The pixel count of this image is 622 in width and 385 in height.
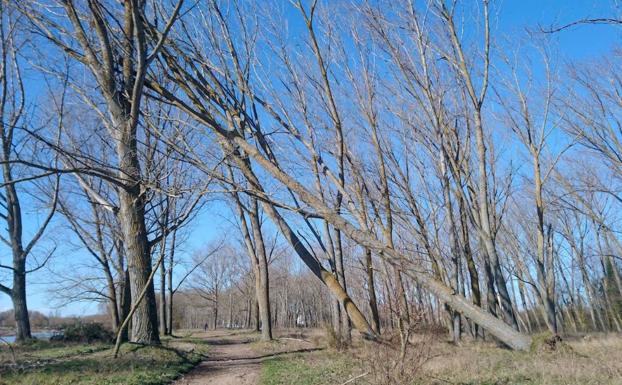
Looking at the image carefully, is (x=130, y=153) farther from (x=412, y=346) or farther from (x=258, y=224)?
(x=258, y=224)

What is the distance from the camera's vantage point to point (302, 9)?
320 inches

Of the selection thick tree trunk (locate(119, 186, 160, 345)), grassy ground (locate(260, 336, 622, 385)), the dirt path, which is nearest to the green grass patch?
grassy ground (locate(260, 336, 622, 385))

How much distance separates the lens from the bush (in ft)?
50.4

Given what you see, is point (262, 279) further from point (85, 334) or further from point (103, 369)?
point (103, 369)

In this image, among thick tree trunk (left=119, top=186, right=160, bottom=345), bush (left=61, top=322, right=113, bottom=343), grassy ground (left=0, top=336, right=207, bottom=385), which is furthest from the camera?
bush (left=61, top=322, right=113, bottom=343)

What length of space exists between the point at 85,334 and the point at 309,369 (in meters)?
10.6

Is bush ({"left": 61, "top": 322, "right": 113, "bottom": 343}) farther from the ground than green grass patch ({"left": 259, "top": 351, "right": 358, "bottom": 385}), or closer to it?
farther from the ground

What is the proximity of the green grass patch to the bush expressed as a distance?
316 inches

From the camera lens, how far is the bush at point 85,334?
50.4 ft

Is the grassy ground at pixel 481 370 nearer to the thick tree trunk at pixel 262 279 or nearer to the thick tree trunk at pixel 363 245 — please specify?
the thick tree trunk at pixel 363 245

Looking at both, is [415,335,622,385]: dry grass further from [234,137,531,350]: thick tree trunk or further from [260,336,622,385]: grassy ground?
[234,137,531,350]: thick tree trunk

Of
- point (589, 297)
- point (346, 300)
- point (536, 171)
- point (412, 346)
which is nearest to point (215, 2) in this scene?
point (346, 300)

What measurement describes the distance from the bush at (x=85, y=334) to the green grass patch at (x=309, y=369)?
803 centimetres

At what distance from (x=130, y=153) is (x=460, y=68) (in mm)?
8280
